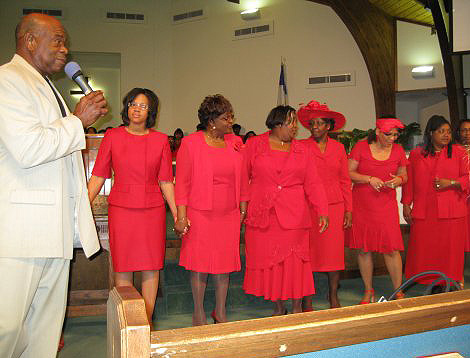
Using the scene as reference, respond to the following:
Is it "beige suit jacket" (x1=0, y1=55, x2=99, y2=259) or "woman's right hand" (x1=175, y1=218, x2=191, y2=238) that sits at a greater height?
"beige suit jacket" (x1=0, y1=55, x2=99, y2=259)

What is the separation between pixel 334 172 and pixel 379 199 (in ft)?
1.61

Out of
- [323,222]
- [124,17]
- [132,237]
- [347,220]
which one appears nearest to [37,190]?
[132,237]

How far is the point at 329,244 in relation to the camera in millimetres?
3750

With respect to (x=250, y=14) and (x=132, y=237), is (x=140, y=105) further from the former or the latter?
(x=250, y=14)

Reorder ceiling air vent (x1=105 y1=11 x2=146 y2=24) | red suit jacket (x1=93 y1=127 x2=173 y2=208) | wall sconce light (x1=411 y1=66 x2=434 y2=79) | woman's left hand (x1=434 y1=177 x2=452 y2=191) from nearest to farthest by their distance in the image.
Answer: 1. red suit jacket (x1=93 y1=127 x2=173 y2=208)
2. woman's left hand (x1=434 y1=177 x2=452 y2=191)
3. wall sconce light (x1=411 y1=66 x2=434 y2=79)
4. ceiling air vent (x1=105 y1=11 x2=146 y2=24)

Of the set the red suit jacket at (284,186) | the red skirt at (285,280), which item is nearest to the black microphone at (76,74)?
the red suit jacket at (284,186)

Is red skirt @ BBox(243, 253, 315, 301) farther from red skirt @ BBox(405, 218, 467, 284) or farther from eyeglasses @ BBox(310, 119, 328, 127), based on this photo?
red skirt @ BBox(405, 218, 467, 284)

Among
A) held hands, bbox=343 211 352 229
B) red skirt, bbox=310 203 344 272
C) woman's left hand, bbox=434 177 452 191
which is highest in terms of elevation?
woman's left hand, bbox=434 177 452 191

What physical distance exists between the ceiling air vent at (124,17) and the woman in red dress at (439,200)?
970 cm

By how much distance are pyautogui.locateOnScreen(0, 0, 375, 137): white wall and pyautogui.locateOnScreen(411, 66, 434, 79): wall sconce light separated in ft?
3.06

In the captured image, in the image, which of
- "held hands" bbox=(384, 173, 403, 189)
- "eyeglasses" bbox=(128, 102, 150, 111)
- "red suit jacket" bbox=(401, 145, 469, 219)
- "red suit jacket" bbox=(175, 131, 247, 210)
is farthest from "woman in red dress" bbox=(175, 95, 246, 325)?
"red suit jacket" bbox=(401, 145, 469, 219)

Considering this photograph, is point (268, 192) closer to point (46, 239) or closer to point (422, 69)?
point (46, 239)

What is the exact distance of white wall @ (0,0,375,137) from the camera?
1082 cm

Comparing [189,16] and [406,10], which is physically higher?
[189,16]
